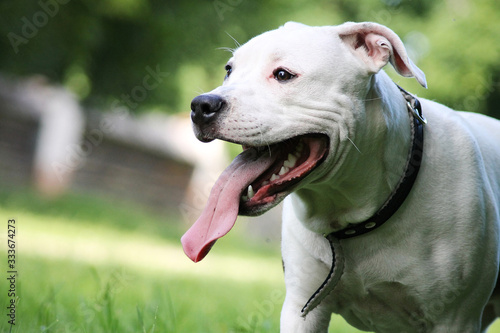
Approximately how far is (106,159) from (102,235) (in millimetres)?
8446

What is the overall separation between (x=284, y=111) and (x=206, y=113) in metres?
0.35

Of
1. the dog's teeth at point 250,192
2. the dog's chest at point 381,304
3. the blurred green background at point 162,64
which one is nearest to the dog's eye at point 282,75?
the dog's teeth at point 250,192

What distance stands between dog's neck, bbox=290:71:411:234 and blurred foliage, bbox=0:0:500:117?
8.51 metres

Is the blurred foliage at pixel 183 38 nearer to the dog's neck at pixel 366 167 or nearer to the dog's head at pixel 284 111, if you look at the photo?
the dog's neck at pixel 366 167

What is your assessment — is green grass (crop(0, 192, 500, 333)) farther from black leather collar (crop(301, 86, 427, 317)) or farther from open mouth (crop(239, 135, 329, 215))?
open mouth (crop(239, 135, 329, 215))

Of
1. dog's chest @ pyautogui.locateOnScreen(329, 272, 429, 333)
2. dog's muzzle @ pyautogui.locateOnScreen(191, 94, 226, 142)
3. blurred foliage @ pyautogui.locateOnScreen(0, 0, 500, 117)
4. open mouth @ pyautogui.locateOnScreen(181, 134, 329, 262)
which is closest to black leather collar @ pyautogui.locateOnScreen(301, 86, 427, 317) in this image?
dog's chest @ pyautogui.locateOnScreen(329, 272, 429, 333)

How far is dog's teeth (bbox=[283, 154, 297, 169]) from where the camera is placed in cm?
307

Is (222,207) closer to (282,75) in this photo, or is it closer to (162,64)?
(282,75)

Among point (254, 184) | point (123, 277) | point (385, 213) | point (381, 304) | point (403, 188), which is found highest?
point (254, 184)

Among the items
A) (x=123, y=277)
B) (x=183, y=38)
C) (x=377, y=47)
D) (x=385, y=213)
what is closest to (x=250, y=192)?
(x=385, y=213)

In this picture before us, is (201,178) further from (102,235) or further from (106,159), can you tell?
(102,235)

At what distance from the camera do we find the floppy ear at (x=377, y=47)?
3098mm

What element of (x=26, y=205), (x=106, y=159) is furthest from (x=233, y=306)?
(x=106, y=159)

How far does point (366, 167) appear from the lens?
3207 mm
